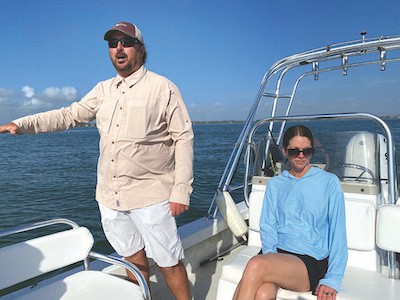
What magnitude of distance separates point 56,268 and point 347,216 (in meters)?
1.82

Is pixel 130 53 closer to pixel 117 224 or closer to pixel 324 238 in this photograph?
pixel 117 224

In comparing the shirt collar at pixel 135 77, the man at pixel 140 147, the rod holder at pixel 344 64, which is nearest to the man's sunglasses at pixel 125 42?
the man at pixel 140 147

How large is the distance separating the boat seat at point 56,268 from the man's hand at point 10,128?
22.5 inches

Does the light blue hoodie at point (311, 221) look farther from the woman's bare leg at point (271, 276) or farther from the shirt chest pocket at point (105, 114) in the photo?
the shirt chest pocket at point (105, 114)

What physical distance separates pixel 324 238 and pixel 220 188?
3.96 ft

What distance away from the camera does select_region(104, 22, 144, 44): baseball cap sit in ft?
5.87

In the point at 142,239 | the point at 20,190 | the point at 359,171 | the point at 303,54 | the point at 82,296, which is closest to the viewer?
the point at 82,296

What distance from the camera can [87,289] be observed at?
1.80 m

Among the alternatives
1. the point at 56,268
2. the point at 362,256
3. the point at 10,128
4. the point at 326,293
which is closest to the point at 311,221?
the point at 326,293

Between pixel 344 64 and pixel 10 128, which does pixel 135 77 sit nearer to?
pixel 10 128

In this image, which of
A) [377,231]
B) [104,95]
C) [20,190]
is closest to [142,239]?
[104,95]

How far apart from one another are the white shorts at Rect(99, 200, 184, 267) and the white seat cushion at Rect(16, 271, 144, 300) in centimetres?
21

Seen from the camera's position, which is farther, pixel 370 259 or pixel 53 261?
pixel 370 259

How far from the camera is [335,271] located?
186 centimetres
